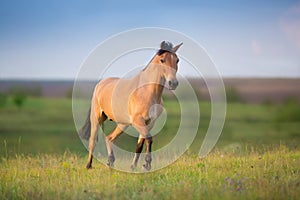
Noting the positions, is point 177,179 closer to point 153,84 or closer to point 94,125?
point 153,84

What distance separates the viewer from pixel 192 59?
32.0 ft

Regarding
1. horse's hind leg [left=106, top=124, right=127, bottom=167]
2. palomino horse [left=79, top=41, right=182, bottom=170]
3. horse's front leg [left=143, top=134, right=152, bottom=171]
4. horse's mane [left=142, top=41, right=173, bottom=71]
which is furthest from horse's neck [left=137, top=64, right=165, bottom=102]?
horse's hind leg [left=106, top=124, right=127, bottom=167]

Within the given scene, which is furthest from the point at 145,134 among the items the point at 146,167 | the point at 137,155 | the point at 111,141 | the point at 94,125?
the point at 94,125

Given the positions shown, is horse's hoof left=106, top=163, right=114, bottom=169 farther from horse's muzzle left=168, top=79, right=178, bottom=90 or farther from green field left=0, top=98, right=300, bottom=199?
horse's muzzle left=168, top=79, right=178, bottom=90

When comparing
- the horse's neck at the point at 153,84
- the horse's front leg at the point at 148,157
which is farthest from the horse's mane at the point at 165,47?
the horse's front leg at the point at 148,157

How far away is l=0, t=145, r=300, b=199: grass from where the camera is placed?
7.54 meters

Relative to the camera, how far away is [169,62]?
Answer: 9250mm

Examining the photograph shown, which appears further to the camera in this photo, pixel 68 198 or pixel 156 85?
pixel 156 85

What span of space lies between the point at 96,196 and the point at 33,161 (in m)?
4.12

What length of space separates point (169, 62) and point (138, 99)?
106cm

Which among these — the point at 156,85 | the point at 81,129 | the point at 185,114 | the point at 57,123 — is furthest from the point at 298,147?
the point at 57,123

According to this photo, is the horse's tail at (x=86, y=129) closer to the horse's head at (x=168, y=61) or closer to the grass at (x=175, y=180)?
the grass at (x=175, y=180)

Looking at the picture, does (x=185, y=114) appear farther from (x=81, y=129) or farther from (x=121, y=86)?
(x=81, y=129)

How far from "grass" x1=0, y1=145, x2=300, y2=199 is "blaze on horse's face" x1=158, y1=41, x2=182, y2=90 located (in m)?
1.67
